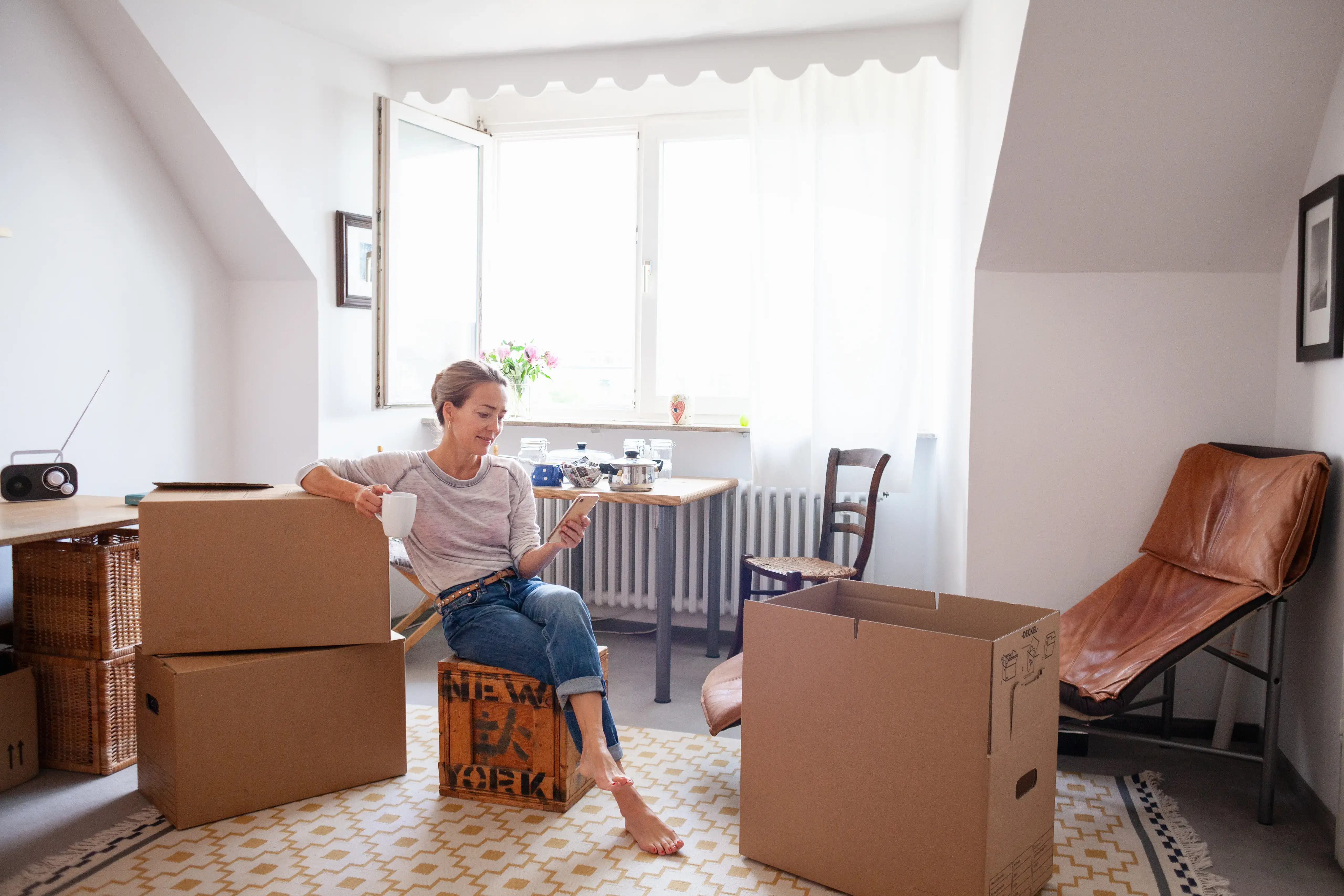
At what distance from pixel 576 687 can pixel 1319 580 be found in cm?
199

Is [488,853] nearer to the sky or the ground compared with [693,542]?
nearer to the ground

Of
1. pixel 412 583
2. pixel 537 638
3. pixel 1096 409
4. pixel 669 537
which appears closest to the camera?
pixel 537 638

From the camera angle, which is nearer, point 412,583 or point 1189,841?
point 1189,841

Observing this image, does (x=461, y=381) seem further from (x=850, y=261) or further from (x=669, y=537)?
(x=850, y=261)

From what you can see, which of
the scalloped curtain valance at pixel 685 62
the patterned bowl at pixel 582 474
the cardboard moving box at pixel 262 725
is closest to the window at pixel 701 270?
the scalloped curtain valance at pixel 685 62

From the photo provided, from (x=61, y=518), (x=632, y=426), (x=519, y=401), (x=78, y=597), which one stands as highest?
(x=519, y=401)

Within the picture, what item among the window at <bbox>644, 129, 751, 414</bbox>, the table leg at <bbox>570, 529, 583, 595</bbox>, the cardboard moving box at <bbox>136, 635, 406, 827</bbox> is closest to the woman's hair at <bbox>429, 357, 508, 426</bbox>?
the cardboard moving box at <bbox>136, 635, 406, 827</bbox>

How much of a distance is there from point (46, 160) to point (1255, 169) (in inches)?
144

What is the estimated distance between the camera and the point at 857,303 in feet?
12.5

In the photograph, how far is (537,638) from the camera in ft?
7.74

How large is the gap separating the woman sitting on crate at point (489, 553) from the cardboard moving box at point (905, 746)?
0.41m

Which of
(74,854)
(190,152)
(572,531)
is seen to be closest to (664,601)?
(572,531)

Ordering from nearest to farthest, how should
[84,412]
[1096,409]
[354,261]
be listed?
[1096,409], [84,412], [354,261]

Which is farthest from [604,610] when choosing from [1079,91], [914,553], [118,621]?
[1079,91]
